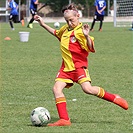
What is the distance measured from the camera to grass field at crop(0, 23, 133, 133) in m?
6.33

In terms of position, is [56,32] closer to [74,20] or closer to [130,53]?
[74,20]

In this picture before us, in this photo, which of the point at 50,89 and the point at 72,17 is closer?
the point at 72,17

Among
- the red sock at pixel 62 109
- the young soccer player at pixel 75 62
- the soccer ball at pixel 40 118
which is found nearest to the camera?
the soccer ball at pixel 40 118

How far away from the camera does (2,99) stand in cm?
819

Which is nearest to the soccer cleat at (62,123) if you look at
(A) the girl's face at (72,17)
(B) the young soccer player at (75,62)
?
(B) the young soccer player at (75,62)

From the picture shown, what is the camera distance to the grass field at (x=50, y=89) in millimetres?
6325

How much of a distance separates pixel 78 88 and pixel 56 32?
2614 millimetres

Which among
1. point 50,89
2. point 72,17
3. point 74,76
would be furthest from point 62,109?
point 50,89

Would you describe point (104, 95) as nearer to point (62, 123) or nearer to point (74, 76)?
point (74, 76)

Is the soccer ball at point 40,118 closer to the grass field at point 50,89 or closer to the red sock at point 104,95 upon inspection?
the grass field at point 50,89

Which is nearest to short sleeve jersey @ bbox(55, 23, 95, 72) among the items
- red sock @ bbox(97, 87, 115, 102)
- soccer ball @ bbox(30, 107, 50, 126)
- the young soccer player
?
the young soccer player

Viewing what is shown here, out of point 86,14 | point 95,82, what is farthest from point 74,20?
point 86,14

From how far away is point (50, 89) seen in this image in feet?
30.5

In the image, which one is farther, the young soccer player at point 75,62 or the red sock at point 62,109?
the young soccer player at point 75,62
